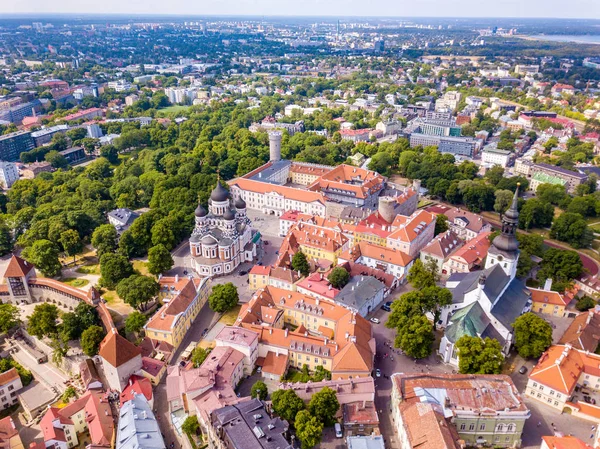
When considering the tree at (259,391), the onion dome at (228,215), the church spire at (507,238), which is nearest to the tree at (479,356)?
the church spire at (507,238)

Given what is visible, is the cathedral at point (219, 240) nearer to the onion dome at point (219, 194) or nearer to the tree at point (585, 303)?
the onion dome at point (219, 194)

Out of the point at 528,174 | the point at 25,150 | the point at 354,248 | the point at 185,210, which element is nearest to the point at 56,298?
the point at 185,210

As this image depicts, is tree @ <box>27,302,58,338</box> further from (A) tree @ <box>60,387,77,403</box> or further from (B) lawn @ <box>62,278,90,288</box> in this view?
(B) lawn @ <box>62,278,90,288</box>

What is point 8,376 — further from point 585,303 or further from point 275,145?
point 275,145

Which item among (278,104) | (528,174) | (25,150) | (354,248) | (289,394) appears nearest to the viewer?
(289,394)

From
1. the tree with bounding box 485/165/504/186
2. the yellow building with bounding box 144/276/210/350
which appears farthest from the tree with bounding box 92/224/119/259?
the tree with bounding box 485/165/504/186

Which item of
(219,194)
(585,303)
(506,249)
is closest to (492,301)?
(506,249)

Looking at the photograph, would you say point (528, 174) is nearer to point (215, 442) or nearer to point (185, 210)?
point (185, 210)

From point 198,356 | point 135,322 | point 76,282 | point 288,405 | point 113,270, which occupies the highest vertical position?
point 288,405
